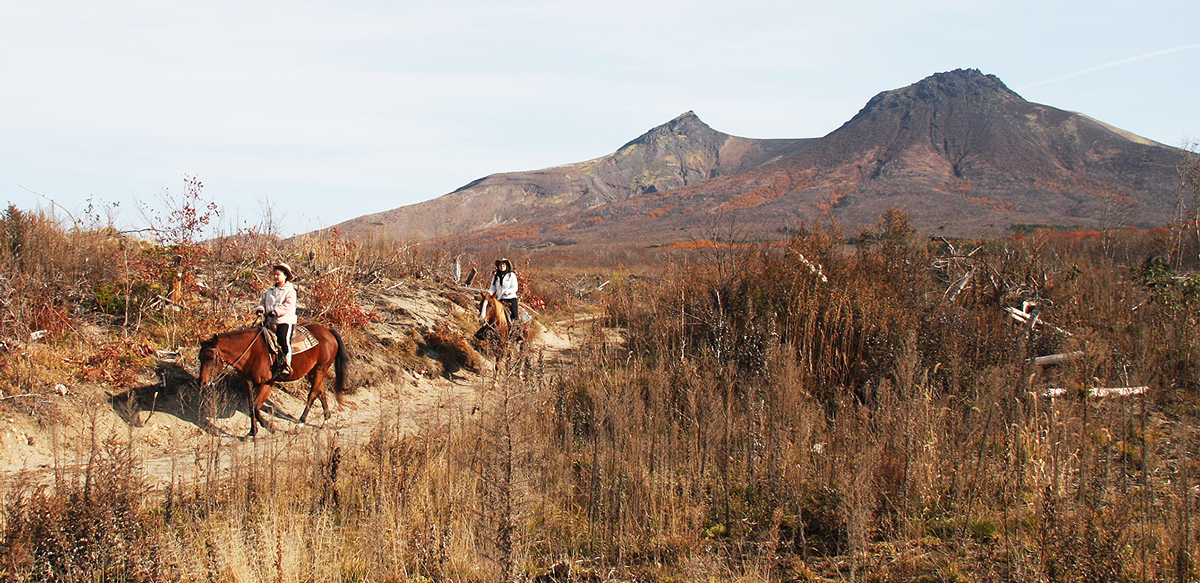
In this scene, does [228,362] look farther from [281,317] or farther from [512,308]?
[512,308]

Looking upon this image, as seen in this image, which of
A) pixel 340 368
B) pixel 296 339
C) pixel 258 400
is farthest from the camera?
pixel 340 368

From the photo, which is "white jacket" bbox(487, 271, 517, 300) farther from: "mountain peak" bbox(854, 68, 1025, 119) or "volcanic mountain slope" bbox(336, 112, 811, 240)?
"mountain peak" bbox(854, 68, 1025, 119)

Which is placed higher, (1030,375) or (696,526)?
(1030,375)

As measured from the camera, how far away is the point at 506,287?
12391 millimetres

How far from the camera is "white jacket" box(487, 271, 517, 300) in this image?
12.3 meters

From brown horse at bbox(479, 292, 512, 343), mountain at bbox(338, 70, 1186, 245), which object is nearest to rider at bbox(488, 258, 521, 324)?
brown horse at bbox(479, 292, 512, 343)

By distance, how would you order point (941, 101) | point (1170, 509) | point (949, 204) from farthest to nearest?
1. point (941, 101)
2. point (949, 204)
3. point (1170, 509)

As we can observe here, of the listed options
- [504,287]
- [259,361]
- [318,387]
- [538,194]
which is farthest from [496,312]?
[538,194]

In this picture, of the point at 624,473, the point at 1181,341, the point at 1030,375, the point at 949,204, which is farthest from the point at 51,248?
the point at 949,204

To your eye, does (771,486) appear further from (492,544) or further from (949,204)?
(949,204)

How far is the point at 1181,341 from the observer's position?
8.07 m

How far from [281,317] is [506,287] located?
4.74m

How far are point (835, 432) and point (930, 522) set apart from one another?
0.94m

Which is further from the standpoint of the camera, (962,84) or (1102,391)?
(962,84)
